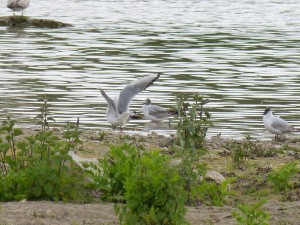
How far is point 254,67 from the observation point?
71.3ft

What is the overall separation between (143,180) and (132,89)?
768 centimetres

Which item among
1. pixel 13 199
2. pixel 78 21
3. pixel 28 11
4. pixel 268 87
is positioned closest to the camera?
pixel 13 199

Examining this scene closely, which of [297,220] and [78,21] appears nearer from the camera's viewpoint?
[297,220]

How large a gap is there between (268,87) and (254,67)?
126 inches

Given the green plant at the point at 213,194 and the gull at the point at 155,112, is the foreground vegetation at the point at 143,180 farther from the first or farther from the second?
the gull at the point at 155,112

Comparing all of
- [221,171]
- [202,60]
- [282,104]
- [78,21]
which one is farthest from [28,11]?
[221,171]

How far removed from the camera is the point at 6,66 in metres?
21.4

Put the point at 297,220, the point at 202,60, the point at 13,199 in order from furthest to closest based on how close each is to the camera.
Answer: the point at 202,60 → the point at 13,199 → the point at 297,220

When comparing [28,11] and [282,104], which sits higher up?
[282,104]

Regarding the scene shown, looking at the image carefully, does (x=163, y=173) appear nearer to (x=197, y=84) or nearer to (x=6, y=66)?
(x=197, y=84)

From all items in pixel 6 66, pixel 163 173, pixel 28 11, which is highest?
pixel 163 173

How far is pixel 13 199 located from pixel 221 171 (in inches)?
103

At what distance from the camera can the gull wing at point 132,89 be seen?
46.1 feet

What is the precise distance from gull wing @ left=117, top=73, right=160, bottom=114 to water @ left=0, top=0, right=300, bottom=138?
518 mm
